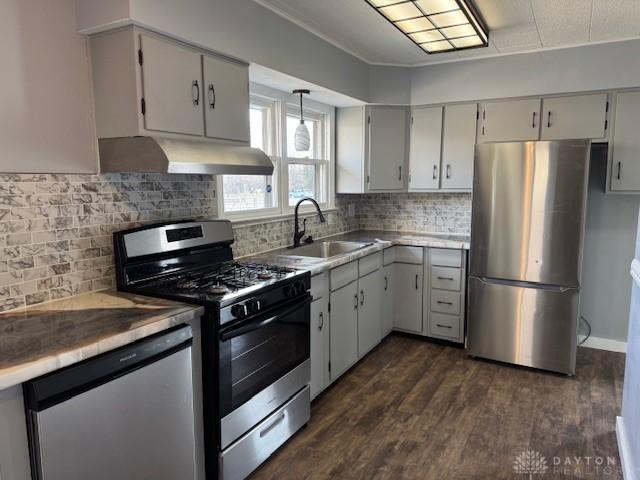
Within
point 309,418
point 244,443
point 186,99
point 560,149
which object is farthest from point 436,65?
point 244,443

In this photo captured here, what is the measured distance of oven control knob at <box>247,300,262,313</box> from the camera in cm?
205

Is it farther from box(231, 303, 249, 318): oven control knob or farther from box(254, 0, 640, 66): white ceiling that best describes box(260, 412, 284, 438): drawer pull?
box(254, 0, 640, 66): white ceiling

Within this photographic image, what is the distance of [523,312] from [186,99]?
9.01 feet

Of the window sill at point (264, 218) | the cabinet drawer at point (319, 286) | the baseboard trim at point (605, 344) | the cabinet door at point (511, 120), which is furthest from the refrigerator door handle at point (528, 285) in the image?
the window sill at point (264, 218)

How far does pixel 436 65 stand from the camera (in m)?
3.93

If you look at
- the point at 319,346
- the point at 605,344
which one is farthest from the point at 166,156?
the point at 605,344

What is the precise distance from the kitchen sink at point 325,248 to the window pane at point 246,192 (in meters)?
0.43

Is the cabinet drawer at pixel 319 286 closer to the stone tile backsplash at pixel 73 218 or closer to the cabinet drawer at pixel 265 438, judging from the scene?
the cabinet drawer at pixel 265 438

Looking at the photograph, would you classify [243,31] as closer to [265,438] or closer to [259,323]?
[259,323]

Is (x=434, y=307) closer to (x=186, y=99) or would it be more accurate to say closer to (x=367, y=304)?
(x=367, y=304)

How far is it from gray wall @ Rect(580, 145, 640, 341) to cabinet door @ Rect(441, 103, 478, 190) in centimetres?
96

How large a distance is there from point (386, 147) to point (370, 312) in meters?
1.54

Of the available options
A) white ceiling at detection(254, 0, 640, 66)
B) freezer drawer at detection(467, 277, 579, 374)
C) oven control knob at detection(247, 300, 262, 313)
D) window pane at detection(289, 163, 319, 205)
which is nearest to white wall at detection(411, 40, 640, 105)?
white ceiling at detection(254, 0, 640, 66)

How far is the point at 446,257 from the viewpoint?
3.76m
